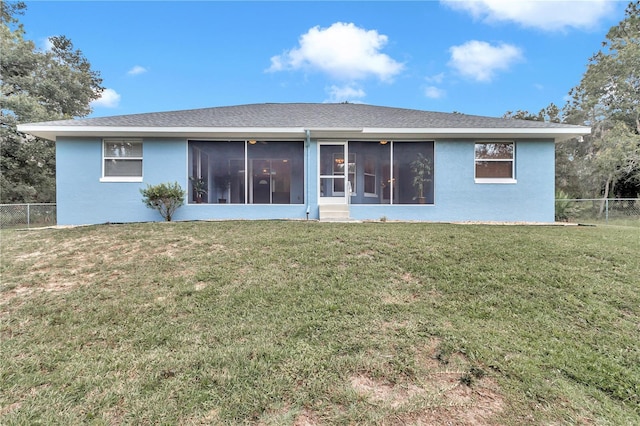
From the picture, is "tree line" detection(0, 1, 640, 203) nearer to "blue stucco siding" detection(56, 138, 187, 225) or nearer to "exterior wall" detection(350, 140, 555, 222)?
"blue stucco siding" detection(56, 138, 187, 225)

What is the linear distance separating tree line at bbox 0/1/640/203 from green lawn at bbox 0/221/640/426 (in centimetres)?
1455

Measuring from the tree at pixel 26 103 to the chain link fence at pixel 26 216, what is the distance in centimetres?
658

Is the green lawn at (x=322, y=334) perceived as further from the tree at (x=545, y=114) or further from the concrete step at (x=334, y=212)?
the tree at (x=545, y=114)

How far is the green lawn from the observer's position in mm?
2330

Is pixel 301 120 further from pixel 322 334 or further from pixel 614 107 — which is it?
pixel 614 107

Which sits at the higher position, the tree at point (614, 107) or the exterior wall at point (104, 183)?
the tree at point (614, 107)

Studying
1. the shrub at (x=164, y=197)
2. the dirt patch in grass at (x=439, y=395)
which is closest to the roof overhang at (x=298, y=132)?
the shrub at (x=164, y=197)

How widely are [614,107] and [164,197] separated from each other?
2717cm

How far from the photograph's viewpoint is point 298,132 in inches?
382

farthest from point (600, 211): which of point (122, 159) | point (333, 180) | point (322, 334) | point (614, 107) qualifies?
point (122, 159)

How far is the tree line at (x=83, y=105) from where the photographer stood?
52.5 ft

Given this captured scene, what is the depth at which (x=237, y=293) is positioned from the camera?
4.18 meters

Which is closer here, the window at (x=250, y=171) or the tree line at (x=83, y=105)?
the window at (x=250, y=171)

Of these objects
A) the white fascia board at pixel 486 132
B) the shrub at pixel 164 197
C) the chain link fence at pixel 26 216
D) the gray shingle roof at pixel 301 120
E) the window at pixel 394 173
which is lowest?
the chain link fence at pixel 26 216
